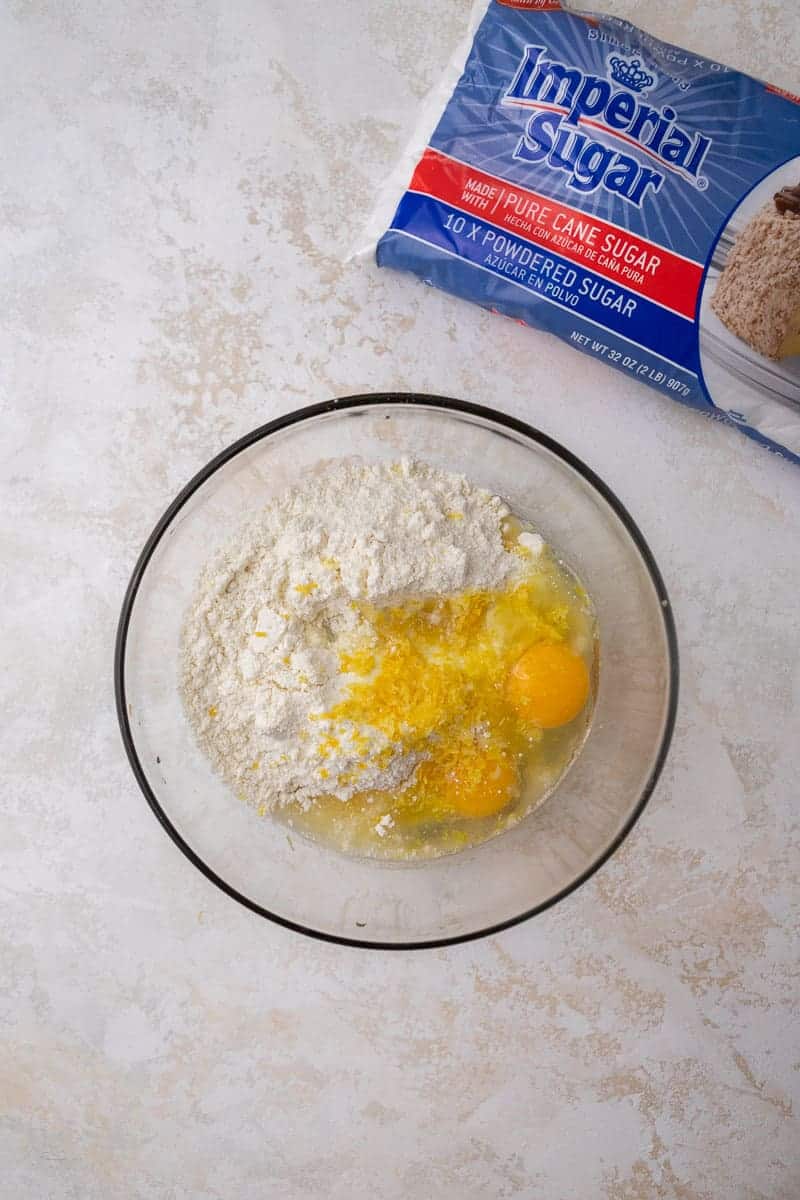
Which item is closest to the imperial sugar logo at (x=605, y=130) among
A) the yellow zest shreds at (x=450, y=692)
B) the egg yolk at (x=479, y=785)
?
the yellow zest shreds at (x=450, y=692)

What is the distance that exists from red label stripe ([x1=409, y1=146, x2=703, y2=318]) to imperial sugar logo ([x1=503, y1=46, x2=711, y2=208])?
0.06 metres

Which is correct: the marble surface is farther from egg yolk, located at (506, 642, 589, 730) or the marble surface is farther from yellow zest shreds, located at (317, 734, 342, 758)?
yellow zest shreds, located at (317, 734, 342, 758)

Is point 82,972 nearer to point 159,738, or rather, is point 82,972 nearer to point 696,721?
point 159,738

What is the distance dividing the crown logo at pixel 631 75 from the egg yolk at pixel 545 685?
3.03 ft

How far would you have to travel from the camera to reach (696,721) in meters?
1.49

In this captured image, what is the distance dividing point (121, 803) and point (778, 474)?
135 cm

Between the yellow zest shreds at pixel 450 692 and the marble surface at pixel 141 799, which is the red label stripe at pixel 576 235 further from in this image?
the yellow zest shreds at pixel 450 692

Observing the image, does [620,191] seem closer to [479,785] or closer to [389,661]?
[389,661]

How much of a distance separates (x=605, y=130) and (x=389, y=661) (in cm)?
93

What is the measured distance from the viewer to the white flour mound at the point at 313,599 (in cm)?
121

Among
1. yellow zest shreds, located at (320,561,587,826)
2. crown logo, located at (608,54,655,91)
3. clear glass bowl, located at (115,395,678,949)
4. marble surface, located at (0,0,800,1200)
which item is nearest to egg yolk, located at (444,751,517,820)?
yellow zest shreds, located at (320,561,587,826)

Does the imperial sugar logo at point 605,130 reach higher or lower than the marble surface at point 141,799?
higher

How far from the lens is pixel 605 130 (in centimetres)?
132

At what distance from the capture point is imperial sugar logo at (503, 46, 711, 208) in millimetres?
1316
